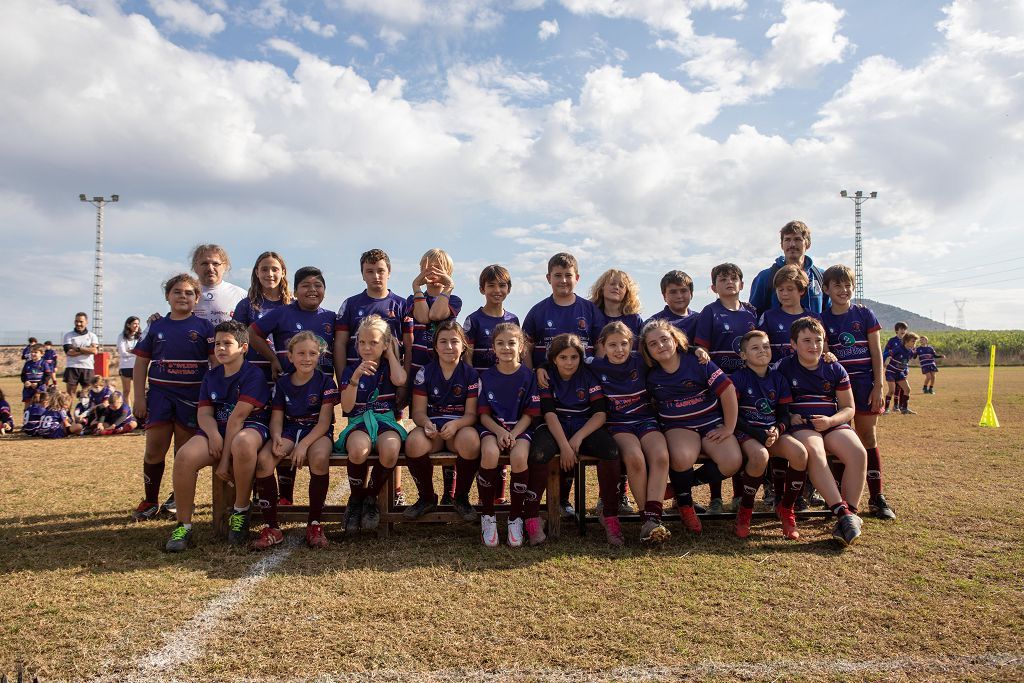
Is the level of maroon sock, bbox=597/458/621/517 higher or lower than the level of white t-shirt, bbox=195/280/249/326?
lower

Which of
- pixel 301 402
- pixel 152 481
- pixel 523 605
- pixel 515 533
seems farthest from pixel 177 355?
pixel 523 605

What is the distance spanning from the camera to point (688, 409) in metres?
4.58

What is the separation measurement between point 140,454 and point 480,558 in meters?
6.27

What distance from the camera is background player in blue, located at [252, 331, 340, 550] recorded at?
14.0ft

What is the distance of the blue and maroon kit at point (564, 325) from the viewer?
5.04 m

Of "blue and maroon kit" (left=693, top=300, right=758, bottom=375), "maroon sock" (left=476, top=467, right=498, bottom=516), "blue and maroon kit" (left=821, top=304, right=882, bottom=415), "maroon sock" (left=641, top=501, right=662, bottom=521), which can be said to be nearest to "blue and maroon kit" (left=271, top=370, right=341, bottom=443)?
"maroon sock" (left=476, top=467, right=498, bottom=516)

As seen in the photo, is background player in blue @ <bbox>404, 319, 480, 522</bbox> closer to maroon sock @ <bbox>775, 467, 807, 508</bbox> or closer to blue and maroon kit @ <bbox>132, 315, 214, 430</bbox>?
blue and maroon kit @ <bbox>132, 315, 214, 430</bbox>

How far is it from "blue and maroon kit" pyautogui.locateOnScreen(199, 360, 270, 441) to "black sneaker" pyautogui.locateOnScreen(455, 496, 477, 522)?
147cm

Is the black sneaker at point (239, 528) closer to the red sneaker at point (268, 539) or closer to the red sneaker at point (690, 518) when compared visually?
the red sneaker at point (268, 539)

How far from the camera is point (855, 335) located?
502cm

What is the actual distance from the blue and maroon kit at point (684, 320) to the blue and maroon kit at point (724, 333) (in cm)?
4

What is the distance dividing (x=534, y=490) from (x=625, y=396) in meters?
0.98

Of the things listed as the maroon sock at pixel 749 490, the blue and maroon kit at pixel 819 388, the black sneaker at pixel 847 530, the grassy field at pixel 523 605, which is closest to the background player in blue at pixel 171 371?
the grassy field at pixel 523 605

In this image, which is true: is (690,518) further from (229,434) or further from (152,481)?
(152,481)
